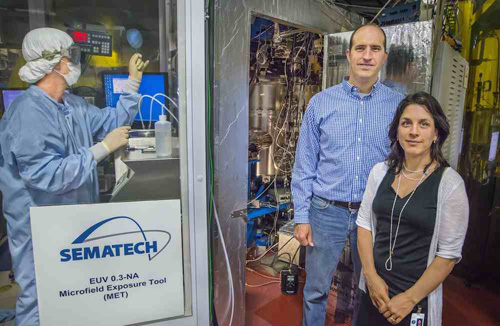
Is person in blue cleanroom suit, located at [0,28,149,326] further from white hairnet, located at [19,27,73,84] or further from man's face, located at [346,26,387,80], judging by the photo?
man's face, located at [346,26,387,80]

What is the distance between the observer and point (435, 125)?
1.21 metres

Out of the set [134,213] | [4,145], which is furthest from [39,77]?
[134,213]

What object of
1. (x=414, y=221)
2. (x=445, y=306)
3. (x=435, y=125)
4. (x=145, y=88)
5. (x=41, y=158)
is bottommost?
(x=445, y=306)

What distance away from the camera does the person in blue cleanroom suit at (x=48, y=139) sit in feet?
3.73

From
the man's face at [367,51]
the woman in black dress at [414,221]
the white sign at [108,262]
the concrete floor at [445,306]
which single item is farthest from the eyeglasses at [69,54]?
the concrete floor at [445,306]

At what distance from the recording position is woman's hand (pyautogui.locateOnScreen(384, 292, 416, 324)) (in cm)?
120

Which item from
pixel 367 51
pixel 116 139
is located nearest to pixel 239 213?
pixel 116 139

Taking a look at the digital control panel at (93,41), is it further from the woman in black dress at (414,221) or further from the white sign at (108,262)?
the woman in black dress at (414,221)

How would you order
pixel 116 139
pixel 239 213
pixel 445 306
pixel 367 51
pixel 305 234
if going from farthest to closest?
pixel 445 306 < pixel 239 213 < pixel 305 234 < pixel 367 51 < pixel 116 139

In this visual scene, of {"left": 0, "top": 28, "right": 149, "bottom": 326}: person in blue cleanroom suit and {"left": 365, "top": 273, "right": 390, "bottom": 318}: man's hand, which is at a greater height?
{"left": 0, "top": 28, "right": 149, "bottom": 326}: person in blue cleanroom suit

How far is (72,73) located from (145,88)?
0.26 meters

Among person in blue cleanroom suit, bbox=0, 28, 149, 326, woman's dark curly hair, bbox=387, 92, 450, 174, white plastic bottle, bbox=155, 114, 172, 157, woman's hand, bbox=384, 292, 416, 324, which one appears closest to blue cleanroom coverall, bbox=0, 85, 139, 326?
person in blue cleanroom suit, bbox=0, 28, 149, 326

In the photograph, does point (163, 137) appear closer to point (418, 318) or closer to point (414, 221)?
point (414, 221)

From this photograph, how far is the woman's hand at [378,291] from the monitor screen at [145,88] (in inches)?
43.5
